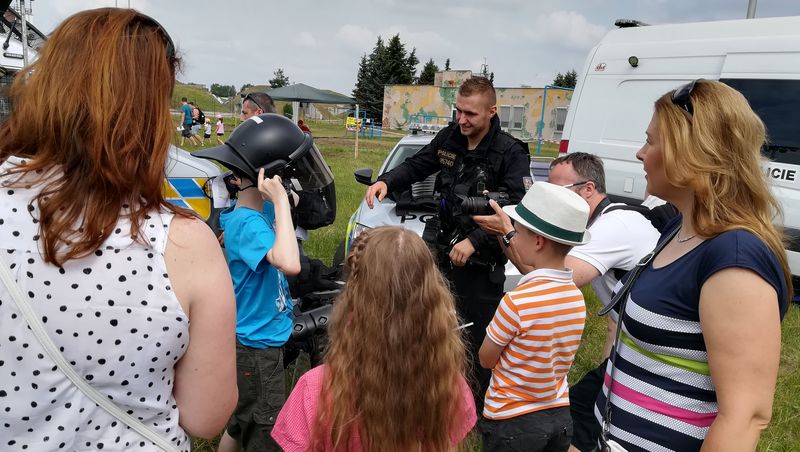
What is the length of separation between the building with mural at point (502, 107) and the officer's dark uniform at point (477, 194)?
2667 centimetres

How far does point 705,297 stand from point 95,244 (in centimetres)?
143

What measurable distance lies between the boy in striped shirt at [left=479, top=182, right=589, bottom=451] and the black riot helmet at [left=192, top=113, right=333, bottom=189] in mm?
1047

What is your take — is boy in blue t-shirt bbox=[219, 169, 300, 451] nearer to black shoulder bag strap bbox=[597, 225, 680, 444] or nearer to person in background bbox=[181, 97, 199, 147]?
black shoulder bag strap bbox=[597, 225, 680, 444]

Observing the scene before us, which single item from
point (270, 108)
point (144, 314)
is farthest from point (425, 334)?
point (270, 108)

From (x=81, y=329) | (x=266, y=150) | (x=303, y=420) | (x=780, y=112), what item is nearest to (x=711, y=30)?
(x=780, y=112)

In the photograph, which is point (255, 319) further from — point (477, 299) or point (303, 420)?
point (477, 299)

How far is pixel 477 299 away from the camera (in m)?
3.36

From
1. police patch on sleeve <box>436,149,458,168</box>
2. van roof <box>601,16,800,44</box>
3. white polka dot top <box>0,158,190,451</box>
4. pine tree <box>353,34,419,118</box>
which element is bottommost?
white polka dot top <box>0,158,190,451</box>

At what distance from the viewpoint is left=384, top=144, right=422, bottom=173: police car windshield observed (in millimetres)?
6297

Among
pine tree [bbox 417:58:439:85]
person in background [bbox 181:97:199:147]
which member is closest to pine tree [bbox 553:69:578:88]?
pine tree [bbox 417:58:439:85]

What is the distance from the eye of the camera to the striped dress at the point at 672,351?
4.45 ft

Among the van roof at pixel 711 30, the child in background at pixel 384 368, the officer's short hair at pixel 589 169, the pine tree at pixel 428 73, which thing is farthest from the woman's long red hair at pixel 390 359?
the pine tree at pixel 428 73

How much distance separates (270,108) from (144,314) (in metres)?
4.44

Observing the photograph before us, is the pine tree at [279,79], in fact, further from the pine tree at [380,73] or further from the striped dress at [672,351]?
the striped dress at [672,351]
